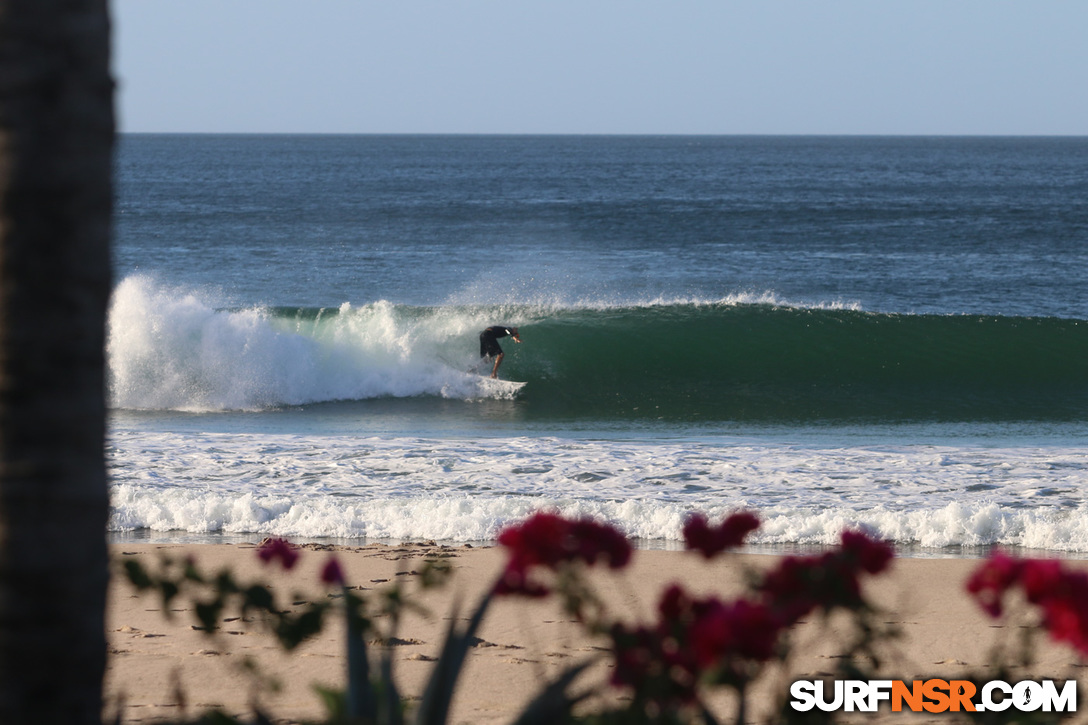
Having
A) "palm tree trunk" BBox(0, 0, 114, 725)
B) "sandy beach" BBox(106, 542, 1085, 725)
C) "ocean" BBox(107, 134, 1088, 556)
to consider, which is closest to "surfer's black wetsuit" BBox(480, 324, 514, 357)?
"ocean" BBox(107, 134, 1088, 556)

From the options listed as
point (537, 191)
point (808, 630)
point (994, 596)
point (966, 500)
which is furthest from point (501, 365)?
point (537, 191)

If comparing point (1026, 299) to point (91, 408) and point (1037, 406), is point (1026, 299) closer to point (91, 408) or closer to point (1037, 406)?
point (1037, 406)

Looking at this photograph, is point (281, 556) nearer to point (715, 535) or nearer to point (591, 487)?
point (715, 535)

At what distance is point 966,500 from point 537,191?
62.4m

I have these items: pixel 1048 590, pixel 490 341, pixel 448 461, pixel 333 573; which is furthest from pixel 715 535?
pixel 490 341

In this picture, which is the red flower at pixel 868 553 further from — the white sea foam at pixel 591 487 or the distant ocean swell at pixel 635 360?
the distant ocean swell at pixel 635 360

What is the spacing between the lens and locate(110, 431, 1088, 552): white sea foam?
25.1ft

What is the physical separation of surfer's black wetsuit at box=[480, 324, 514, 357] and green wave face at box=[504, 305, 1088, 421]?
80 centimetres

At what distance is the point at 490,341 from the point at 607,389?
2.09 m

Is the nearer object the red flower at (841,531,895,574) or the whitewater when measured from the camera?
the red flower at (841,531,895,574)

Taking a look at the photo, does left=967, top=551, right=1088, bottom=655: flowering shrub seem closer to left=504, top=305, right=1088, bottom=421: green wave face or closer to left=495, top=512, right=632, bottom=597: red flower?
left=495, top=512, right=632, bottom=597: red flower

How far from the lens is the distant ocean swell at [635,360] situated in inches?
589

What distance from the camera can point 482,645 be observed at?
16.7 ft

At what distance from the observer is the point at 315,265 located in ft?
110
